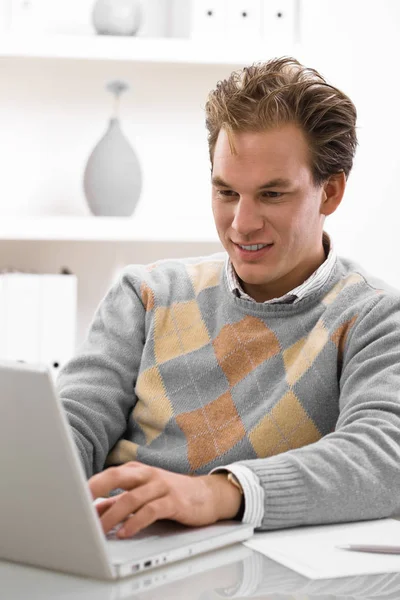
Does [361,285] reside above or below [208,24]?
below

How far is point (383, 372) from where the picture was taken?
127cm

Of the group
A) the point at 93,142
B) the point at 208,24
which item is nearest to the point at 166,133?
the point at 93,142

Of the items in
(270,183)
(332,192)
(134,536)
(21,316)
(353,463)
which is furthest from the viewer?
(21,316)

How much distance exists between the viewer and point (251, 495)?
3.51 feet

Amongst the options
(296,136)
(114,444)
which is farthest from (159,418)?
(296,136)

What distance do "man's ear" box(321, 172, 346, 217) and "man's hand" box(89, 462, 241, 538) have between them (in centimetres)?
63

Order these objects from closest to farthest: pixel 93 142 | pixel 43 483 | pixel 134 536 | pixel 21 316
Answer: pixel 43 483 → pixel 134 536 → pixel 21 316 → pixel 93 142

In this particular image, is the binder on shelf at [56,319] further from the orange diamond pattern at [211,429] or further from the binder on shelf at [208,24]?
the orange diamond pattern at [211,429]

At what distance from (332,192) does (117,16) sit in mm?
1272

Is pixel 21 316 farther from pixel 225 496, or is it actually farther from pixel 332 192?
pixel 225 496

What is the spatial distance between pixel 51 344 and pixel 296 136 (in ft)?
4.19

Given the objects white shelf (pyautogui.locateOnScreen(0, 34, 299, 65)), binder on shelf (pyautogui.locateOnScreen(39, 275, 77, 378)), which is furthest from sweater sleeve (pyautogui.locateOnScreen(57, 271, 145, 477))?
white shelf (pyautogui.locateOnScreen(0, 34, 299, 65))

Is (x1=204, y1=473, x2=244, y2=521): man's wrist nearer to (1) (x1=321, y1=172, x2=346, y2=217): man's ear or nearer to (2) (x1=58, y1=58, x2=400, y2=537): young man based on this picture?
(2) (x1=58, y1=58, x2=400, y2=537): young man

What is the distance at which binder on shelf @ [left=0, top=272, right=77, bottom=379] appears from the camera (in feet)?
8.29
